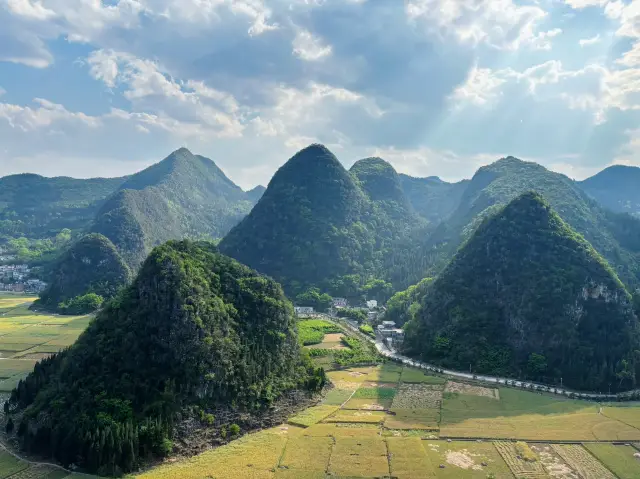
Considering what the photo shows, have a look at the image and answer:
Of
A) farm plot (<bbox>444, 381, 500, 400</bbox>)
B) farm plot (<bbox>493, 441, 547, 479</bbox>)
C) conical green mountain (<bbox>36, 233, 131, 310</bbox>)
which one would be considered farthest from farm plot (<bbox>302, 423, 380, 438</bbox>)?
conical green mountain (<bbox>36, 233, 131, 310</bbox>)

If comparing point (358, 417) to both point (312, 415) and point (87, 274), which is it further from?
point (87, 274)

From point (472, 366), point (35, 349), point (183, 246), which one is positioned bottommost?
point (35, 349)

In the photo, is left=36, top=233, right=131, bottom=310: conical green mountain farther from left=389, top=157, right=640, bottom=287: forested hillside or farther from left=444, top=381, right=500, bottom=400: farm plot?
left=444, top=381, right=500, bottom=400: farm plot

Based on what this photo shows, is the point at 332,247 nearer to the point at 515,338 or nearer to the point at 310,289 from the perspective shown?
the point at 310,289

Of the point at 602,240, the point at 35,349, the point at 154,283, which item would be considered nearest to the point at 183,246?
the point at 154,283

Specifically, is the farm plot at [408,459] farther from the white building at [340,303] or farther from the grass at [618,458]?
the white building at [340,303]
